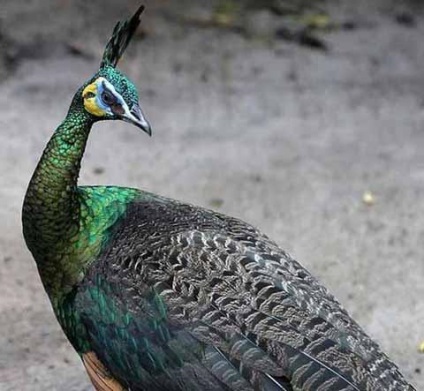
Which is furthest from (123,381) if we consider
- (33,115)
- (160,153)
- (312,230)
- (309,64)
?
(309,64)

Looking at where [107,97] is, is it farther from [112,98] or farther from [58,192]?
[58,192]

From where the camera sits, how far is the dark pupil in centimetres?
379

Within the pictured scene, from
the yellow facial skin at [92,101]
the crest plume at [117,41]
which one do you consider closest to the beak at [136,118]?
the yellow facial skin at [92,101]

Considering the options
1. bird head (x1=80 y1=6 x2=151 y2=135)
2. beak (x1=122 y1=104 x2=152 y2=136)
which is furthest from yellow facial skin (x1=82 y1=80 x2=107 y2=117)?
beak (x1=122 y1=104 x2=152 y2=136)

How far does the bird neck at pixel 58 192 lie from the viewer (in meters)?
3.85

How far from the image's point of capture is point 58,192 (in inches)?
152

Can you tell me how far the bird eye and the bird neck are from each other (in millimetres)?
105

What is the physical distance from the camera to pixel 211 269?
359 cm

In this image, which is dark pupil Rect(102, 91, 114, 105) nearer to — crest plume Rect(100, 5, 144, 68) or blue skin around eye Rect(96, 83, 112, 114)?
blue skin around eye Rect(96, 83, 112, 114)

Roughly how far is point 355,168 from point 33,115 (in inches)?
85.9

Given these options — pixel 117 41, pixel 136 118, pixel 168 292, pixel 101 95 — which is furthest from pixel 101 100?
pixel 168 292

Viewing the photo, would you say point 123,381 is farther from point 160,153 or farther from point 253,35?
point 253,35

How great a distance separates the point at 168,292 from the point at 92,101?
30.9 inches

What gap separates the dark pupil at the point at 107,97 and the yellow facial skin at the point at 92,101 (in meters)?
0.03
